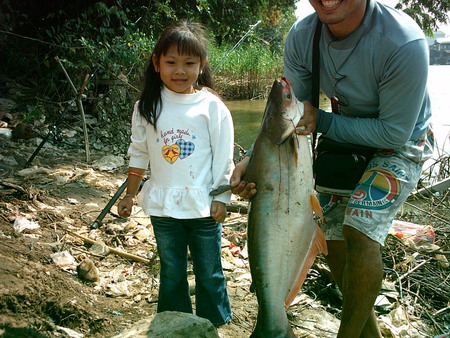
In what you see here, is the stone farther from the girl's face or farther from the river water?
the river water

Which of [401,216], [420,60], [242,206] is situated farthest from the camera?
[401,216]

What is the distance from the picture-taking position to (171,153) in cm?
294

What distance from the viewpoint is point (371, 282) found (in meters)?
2.58

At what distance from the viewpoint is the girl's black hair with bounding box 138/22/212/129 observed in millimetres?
2941

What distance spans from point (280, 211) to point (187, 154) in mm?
679

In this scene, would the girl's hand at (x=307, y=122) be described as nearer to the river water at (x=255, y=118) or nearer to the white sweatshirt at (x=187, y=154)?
the white sweatshirt at (x=187, y=154)

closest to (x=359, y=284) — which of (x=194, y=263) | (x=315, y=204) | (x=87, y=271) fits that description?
(x=315, y=204)

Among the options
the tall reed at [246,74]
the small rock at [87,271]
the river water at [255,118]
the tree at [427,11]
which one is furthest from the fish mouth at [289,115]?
the tree at [427,11]

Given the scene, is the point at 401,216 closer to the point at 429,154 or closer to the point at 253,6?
the point at 429,154

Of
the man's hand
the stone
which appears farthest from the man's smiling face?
the stone

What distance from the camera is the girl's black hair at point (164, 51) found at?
9.65 ft

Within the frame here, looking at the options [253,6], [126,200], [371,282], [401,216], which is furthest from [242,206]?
[253,6]

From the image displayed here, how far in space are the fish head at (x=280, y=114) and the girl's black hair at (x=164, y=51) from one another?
659 millimetres

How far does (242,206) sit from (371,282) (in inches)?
114
